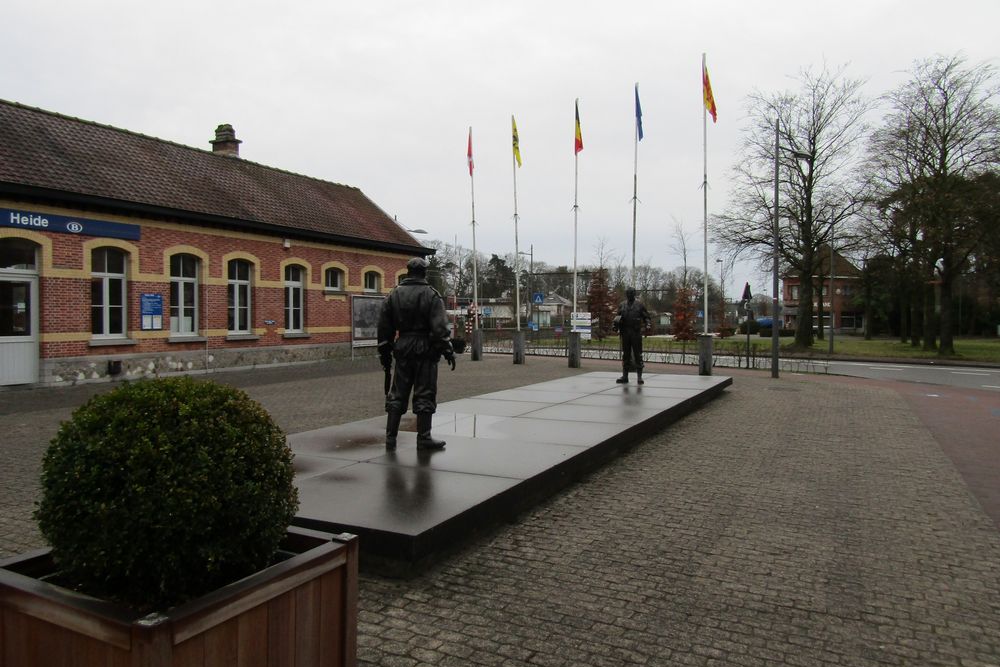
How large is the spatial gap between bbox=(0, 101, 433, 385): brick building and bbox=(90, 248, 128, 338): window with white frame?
3 cm

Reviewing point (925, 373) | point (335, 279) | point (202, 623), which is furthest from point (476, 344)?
point (202, 623)

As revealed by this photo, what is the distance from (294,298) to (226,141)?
754 centimetres

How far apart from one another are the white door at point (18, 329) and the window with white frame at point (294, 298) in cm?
776

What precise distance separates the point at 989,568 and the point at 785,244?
3484 cm

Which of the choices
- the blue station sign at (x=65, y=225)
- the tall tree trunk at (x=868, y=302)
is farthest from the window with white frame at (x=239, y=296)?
the tall tree trunk at (x=868, y=302)

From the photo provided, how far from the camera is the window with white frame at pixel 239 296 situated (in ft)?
65.9

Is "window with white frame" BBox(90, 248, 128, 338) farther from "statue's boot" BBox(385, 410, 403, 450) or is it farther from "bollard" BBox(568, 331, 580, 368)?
"bollard" BBox(568, 331, 580, 368)

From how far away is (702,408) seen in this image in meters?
12.7

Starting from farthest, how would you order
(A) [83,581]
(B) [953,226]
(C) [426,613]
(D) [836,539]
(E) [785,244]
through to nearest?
1. (E) [785,244]
2. (B) [953,226]
3. (D) [836,539]
4. (C) [426,613]
5. (A) [83,581]

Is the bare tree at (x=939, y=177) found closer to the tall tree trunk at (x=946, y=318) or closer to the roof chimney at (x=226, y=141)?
the tall tree trunk at (x=946, y=318)

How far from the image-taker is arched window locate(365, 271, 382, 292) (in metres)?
25.7

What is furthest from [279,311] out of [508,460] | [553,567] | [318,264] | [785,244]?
[785,244]

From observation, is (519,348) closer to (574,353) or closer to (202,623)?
(574,353)

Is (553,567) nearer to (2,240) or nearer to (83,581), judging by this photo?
(83,581)
